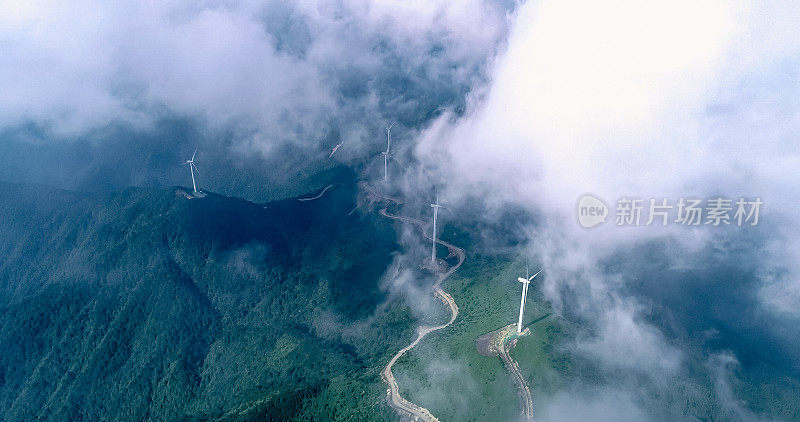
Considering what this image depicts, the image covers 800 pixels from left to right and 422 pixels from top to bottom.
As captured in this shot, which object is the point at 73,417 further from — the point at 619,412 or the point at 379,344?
the point at 619,412

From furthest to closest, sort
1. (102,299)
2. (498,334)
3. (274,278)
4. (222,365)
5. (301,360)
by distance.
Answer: (274,278) < (102,299) < (222,365) < (301,360) < (498,334)

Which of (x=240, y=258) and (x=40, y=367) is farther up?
(x=240, y=258)

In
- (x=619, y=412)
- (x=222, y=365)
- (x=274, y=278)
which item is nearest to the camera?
(x=619, y=412)

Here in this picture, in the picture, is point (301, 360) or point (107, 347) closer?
point (301, 360)

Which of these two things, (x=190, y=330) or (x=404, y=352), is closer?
(x=404, y=352)

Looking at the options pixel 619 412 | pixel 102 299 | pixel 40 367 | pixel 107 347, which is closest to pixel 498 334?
pixel 619 412

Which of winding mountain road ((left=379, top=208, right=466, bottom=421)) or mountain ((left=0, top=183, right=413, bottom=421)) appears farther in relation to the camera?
mountain ((left=0, top=183, right=413, bottom=421))

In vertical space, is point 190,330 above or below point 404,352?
below

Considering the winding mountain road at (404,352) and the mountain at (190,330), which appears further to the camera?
the mountain at (190,330)
